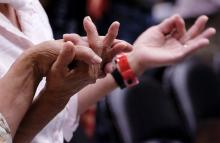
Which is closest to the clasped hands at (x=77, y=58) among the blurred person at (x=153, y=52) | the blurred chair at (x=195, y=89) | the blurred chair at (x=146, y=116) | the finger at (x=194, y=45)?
the blurred person at (x=153, y=52)

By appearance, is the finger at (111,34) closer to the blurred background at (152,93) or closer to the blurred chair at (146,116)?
the blurred background at (152,93)

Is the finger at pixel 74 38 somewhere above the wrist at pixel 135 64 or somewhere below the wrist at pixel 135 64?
above

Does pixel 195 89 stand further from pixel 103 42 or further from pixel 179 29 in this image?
pixel 103 42

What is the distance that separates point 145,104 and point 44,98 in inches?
52.4

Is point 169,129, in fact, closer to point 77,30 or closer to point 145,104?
point 145,104

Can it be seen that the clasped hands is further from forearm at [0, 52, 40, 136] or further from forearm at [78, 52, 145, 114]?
forearm at [78, 52, 145, 114]

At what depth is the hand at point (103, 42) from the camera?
3.43 feet

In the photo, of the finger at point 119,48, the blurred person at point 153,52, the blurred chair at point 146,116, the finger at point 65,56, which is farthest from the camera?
the blurred chair at point 146,116

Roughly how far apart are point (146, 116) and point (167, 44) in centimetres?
96

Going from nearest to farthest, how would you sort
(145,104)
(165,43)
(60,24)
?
(165,43)
(145,104)
(60,24)

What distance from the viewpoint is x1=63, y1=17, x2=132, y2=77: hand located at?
1.05 metres

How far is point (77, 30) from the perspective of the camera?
9.04ft

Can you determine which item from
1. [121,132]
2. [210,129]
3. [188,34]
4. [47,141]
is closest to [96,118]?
[121,132]

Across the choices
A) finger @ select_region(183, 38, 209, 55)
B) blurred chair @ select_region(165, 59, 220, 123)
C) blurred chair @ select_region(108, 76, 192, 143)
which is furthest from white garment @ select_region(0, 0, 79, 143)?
blurred chair @ select_region(165, 59, 220, 123)
